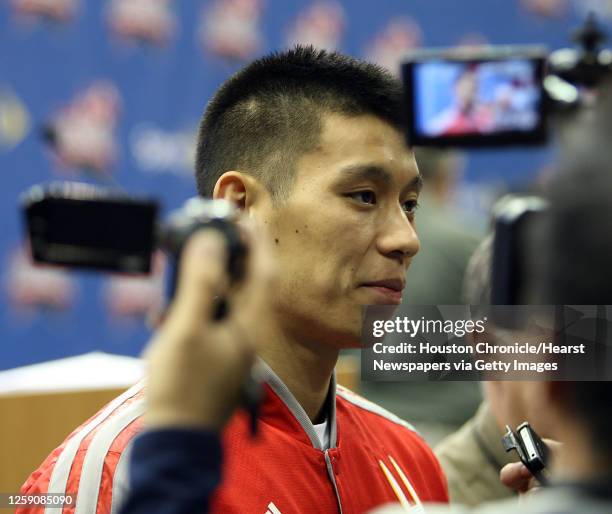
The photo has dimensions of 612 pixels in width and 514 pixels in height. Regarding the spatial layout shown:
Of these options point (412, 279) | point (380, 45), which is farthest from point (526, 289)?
point (380, 45)

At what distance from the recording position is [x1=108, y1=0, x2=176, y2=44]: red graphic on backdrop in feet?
13.3

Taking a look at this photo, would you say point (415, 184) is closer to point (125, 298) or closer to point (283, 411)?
point (283, 411)

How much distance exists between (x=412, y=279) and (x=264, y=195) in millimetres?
1377

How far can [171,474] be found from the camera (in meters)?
0.79

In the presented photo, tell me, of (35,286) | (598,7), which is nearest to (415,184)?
(35,286)

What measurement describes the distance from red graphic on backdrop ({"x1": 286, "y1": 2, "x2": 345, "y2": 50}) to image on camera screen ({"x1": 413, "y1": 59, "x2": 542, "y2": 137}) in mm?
3177

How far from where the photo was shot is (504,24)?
5.27 m

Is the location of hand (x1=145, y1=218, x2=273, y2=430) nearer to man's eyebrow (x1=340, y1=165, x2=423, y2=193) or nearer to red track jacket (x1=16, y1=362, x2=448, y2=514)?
red track jacket (x1=16, y1=362, x2=448, y2=514)

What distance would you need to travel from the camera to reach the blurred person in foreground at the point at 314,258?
61.6 inches

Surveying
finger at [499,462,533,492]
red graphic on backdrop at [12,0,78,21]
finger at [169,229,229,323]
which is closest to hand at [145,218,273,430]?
finger at [169,229,229,323]

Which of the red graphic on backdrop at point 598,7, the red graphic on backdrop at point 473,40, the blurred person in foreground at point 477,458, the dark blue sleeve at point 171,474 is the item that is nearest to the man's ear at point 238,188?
the blurred person in foreground at point 477,458

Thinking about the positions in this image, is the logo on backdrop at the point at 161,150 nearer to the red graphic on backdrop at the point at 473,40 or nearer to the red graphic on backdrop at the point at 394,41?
the red graphic on backdrop at the point at 394,41

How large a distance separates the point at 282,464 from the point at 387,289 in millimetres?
323

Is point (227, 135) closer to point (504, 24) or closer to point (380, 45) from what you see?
point (380, 45)
